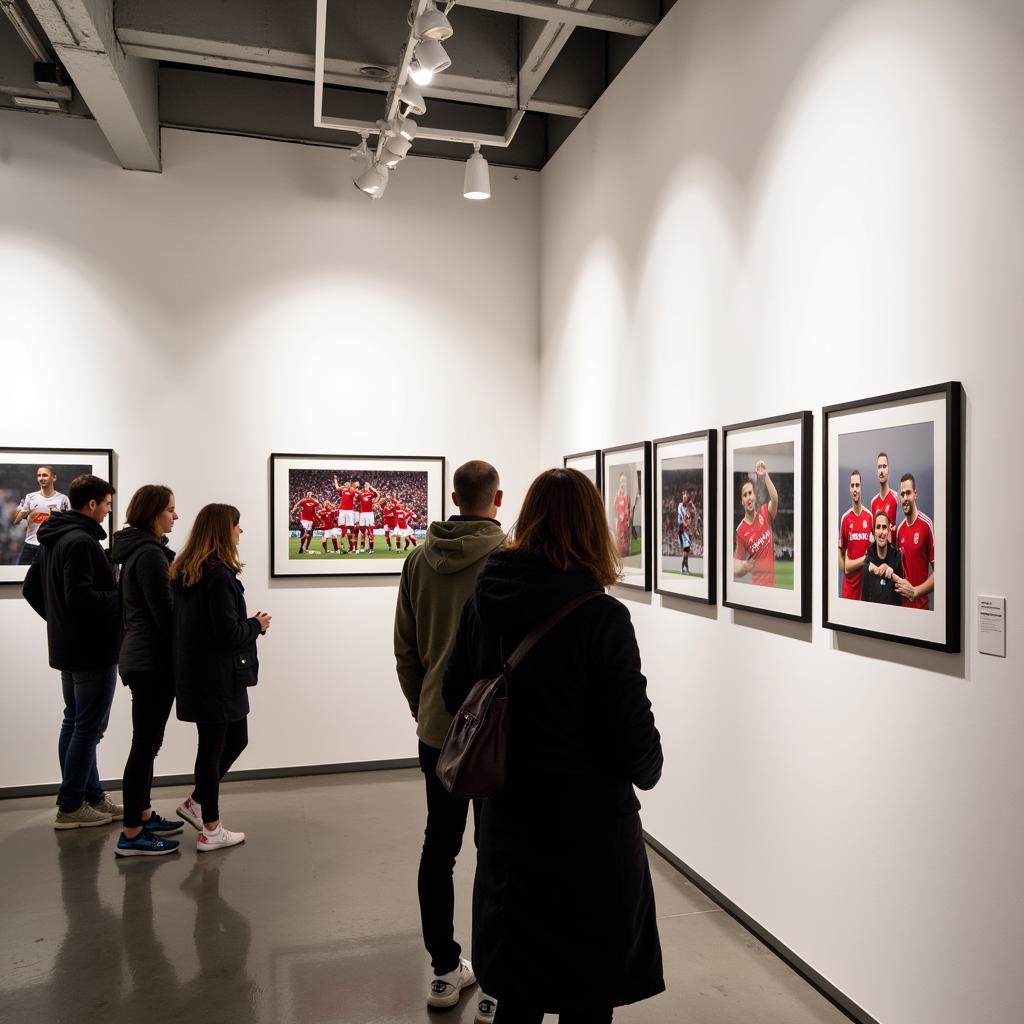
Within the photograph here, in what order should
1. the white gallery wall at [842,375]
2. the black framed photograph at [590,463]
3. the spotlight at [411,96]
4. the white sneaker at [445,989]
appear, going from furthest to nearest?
the black framed photograph at [590,463], the spotlight at [411,96], the white sneaker at [445,989], the white gallery wall at [842,375]

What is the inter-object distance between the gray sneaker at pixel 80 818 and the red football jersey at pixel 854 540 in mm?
3494

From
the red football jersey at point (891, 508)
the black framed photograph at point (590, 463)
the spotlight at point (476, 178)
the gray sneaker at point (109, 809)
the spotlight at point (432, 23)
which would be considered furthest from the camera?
the spotlight at point (476, 178)

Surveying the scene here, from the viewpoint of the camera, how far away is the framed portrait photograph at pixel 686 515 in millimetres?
Answer: 3303

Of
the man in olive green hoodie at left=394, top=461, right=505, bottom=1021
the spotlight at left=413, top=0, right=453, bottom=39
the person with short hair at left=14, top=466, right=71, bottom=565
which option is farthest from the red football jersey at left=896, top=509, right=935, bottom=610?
the person with short hair at left=14, top=466, right=71, bottom=565

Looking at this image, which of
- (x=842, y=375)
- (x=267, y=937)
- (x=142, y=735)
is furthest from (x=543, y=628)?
(x=142, y=735)

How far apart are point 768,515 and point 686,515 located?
1.98ft

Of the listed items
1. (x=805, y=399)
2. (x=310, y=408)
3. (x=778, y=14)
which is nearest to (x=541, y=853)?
(x=805, y=399)

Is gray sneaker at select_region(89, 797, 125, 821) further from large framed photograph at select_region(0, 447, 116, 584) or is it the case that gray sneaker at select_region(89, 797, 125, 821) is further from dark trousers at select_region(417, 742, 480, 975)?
dark trousers at select_region(417, 742, 480, 975)

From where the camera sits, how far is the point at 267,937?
304 centimetres

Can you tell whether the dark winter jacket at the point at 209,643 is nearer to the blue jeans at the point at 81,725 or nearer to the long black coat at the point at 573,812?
the blue jeans at the point at 81,725

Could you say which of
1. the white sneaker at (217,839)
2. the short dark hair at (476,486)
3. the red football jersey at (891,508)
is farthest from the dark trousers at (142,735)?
the red football jersey at (891,508)

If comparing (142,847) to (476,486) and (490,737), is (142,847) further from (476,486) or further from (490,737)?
(490,737)

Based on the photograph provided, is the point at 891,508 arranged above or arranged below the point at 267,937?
above

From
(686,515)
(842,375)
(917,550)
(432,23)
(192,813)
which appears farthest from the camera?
(192,813)
